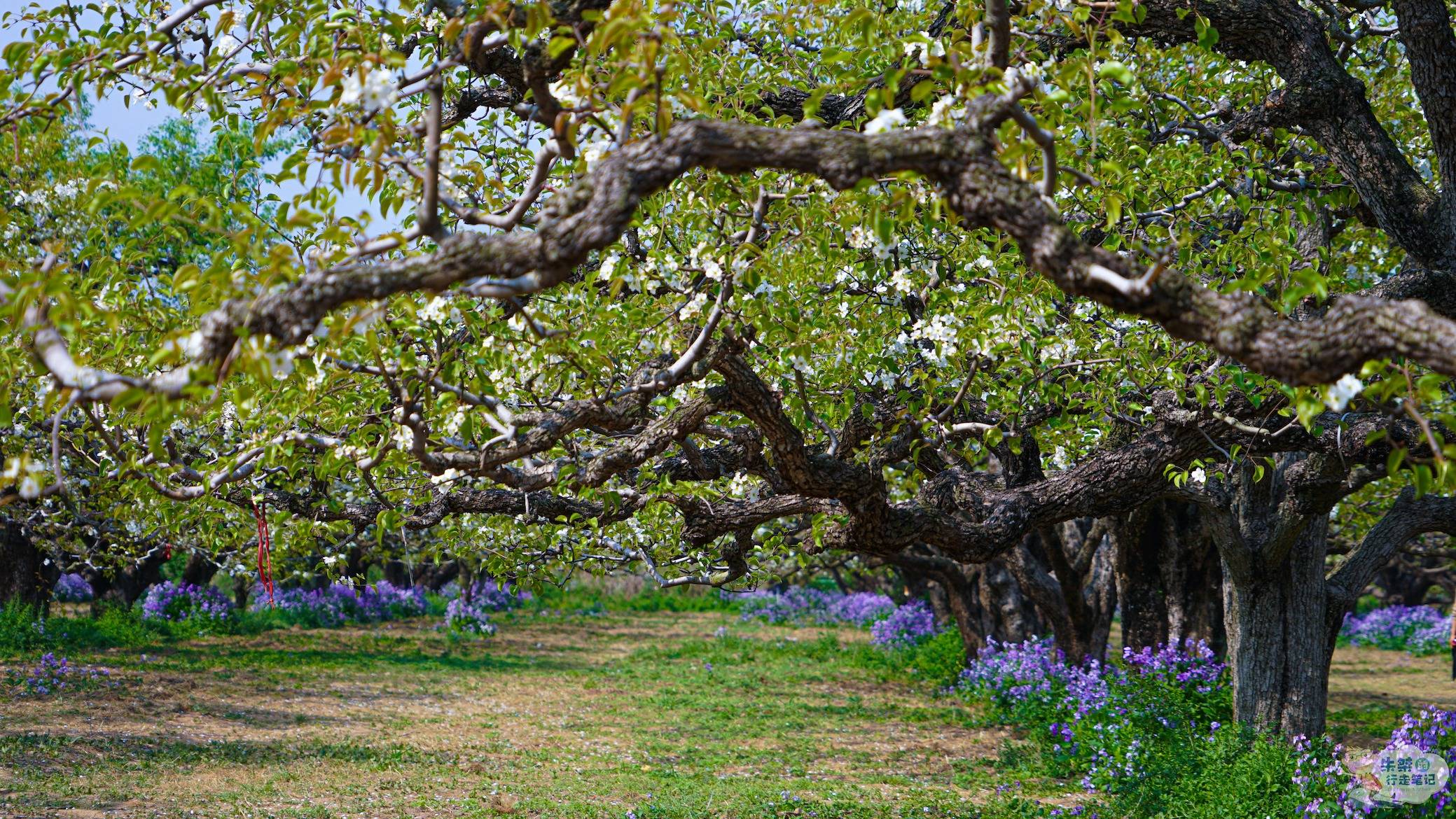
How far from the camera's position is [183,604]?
74.7ft

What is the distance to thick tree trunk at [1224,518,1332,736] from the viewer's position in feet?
30.3

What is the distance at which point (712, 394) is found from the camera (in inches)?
219

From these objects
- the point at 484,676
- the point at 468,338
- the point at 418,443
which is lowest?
the point at 484,676

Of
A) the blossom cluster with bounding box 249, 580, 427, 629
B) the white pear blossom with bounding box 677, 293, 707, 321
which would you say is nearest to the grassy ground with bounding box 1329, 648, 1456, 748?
the white pear blossom with bounding box 677, 293, 707, 321

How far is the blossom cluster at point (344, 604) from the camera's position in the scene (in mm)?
25750

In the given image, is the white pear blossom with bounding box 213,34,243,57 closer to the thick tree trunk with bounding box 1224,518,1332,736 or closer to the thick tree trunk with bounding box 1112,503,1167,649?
the thick tree trunk with bounding box 1224,518,1332,736

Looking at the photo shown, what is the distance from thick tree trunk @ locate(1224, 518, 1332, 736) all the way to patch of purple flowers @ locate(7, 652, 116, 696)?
13.5m

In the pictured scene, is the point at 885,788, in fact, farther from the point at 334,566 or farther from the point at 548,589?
the point at 548,589

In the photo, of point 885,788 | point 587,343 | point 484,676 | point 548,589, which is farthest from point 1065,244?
point 548,589

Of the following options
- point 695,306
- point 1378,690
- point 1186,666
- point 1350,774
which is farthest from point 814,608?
point 695,306

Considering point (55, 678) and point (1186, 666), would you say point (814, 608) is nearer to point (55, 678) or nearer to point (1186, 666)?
point (1186, 666)

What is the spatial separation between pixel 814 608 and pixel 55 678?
23.7 m

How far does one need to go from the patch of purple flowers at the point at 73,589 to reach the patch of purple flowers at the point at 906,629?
18010 millimetres

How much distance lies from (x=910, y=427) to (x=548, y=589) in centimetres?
3156
